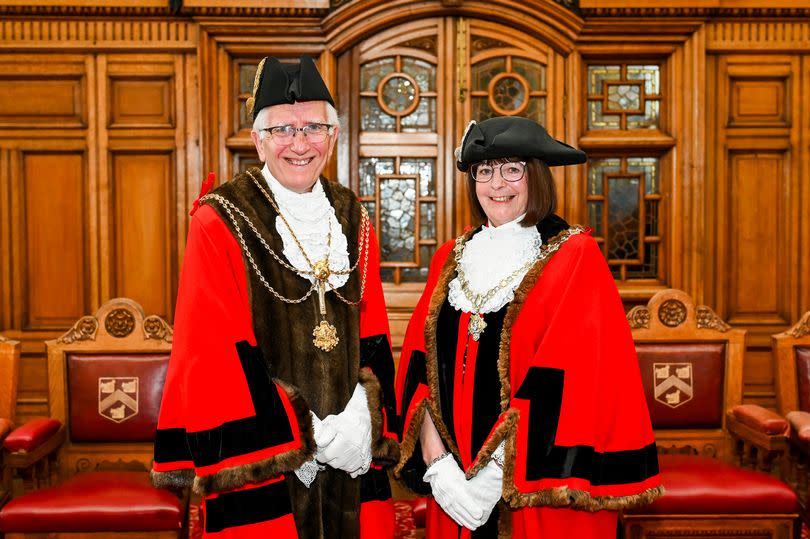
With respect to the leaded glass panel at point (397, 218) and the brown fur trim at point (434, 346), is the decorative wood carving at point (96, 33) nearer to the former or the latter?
the leaded glass panel at point (397, 218)

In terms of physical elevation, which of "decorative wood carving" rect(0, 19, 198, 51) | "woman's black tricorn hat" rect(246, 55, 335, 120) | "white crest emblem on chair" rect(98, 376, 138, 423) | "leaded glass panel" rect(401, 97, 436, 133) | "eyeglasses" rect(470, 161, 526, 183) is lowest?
"white crest emblem on chair" rect(98, 376, 138, 423)

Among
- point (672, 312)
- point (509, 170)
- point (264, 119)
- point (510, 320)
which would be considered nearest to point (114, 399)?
point (264, 119)

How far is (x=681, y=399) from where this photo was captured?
296cm

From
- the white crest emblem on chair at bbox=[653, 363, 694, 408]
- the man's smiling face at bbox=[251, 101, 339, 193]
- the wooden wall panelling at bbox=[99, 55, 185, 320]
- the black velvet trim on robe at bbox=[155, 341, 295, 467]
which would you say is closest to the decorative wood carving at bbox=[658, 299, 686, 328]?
the white crest emblem on chair at bbox=[653, 363, 694, 408]

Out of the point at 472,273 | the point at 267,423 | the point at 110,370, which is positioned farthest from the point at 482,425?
the point at 110,370

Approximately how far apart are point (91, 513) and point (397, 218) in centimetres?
206

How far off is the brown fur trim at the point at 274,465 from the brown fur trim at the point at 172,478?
0.12 metres

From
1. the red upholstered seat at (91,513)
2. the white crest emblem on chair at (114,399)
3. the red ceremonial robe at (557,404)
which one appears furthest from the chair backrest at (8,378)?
the red ceremonial robe at (557,404)

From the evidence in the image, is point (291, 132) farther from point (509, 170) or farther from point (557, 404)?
point (557, 404)

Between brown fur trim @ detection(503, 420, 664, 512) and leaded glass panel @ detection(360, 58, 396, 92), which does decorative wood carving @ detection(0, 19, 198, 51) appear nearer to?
leaded glass panel @ detection(360, 58, 396, 92)

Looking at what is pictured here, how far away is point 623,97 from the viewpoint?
3.89 meters

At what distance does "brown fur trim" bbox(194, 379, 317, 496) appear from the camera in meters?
1.66

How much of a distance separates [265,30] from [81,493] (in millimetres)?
2350

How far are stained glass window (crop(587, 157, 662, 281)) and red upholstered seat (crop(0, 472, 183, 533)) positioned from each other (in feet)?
8.37
